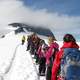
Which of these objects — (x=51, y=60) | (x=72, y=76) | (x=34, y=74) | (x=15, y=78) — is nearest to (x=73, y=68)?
(x=72, y=76)

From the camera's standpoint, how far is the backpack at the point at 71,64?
19.8 ft

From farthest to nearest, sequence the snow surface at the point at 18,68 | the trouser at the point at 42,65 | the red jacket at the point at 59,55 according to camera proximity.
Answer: the trouser at the point at 42,65
the snow surface at the point at 18,68
the red jacket at the point at 59,55

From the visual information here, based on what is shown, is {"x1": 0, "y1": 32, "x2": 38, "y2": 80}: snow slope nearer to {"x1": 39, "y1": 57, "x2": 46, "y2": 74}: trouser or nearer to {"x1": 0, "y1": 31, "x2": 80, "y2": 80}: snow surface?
{"x1": 0, "y1": 31, "x2": 80, "y2": 80}: snow surface

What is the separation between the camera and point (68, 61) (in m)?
6.12

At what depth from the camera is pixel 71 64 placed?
6102 millimetres

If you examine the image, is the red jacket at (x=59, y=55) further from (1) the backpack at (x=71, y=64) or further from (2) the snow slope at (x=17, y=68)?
(2) the snow slope at (x=17, y=68)

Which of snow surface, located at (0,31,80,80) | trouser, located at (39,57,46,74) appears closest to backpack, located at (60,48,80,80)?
snow surface, located at (0,31,80,80)

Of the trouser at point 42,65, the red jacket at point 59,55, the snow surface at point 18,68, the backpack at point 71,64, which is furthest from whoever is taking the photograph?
the trouser at point 42,65

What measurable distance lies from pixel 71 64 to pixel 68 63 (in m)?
0.06

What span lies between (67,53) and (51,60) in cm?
370

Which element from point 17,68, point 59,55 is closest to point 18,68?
point 17,68

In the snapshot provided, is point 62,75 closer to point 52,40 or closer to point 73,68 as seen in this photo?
point 73,68

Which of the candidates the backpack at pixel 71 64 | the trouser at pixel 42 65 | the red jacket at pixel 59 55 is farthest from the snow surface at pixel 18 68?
the backpack at pixel 71 64

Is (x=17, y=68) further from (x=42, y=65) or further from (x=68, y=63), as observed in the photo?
(x=68, y=63)
